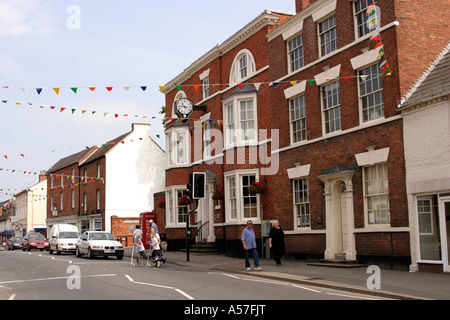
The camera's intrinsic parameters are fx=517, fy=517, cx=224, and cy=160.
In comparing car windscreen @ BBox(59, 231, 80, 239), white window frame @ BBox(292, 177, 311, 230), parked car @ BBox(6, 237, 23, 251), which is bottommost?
parked car @ BBox(6, 237, 23, 251)

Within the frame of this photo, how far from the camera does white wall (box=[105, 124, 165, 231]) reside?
44.8 m

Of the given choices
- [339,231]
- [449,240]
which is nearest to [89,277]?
[339,231]

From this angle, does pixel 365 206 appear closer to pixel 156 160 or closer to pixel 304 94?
pixel 304 94

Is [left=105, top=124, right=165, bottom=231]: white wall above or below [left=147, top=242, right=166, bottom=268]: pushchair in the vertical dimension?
above

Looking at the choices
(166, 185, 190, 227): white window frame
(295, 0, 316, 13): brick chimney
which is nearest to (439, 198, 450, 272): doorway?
(295, 0, 316, 13): brick chimney

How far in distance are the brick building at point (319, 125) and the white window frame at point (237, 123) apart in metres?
0.05

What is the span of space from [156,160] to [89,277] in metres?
33.4

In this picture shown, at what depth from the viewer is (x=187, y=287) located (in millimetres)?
12648

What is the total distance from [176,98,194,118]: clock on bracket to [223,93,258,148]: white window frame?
3.16m

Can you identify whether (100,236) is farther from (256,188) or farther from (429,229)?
(429,229)

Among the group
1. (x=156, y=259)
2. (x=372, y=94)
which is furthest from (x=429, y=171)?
(x=156, y=259)

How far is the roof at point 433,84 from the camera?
15.0 metres

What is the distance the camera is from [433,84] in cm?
1567

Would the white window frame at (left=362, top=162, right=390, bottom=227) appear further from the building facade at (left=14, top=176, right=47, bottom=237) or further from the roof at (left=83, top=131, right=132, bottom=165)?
the building facade at (left=14, top=176, right=47, bottom=237)
